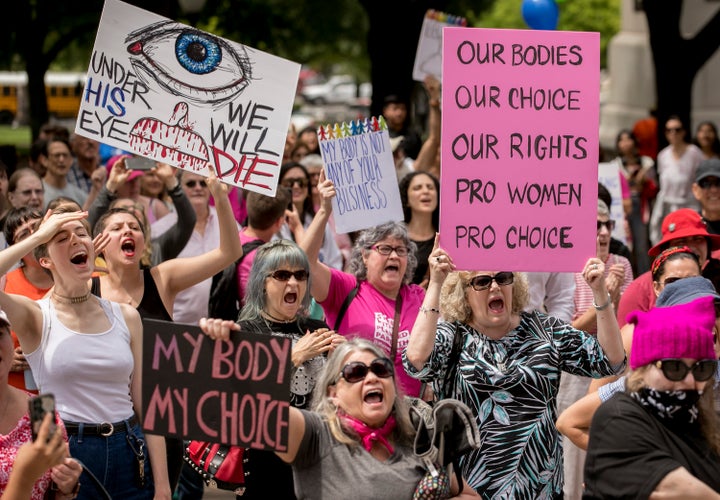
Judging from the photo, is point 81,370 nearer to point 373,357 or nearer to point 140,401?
point 140,401

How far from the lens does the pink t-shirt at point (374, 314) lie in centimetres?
648

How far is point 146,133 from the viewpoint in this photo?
22.1 ft

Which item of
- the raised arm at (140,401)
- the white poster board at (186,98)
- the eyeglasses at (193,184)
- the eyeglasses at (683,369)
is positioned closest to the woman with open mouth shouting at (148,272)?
the white poster board at (186,98)

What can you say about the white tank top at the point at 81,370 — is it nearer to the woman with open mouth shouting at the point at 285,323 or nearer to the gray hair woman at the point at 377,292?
the woman with open mouth shouting at the point at 285,323

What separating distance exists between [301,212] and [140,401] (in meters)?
4.40

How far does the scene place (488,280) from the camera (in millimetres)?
5777

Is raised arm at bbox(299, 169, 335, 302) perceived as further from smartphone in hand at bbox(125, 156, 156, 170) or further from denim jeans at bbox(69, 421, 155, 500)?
denim jeans at bbox(69, 421, 155, 500)

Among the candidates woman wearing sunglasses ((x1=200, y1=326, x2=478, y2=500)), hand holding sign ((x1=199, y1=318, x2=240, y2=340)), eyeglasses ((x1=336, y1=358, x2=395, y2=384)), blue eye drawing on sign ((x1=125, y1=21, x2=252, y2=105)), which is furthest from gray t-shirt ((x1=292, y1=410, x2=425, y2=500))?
blue eye drawing on sign ((x1=125, y1=21, x2=252, y2=105))

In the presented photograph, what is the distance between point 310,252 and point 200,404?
8.92ft

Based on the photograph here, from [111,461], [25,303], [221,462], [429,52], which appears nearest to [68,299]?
[25,303]

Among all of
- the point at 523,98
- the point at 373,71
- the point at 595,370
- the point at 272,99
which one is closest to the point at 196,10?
the point at 373,71

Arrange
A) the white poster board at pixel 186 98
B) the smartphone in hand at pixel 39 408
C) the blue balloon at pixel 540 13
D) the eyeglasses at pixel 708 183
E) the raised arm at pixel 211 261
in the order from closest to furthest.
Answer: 1. the smartphone in hand at pixel 39 408
2. the raised arm at pixel 211 261
3. the white poster board at pixel 186 98
4. the eyeglasses at pixel 708 183
5. the blue balloon at pixel 540 13

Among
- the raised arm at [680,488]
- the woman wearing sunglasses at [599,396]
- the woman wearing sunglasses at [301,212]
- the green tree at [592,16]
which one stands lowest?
the raised arm at [680,488]

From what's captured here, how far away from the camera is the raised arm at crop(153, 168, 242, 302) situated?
6.29 m
